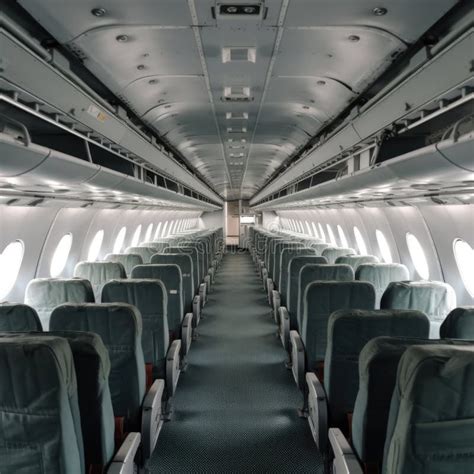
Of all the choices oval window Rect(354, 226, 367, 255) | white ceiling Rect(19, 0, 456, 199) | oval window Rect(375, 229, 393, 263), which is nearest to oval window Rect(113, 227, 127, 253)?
oval window Rect(354, 226, 367, 255)

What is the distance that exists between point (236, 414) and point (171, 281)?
202 centimetres

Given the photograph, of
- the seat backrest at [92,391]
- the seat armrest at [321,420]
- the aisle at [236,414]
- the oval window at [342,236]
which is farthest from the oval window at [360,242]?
the seat backrest at [92,391]

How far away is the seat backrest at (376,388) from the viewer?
7.54 ft

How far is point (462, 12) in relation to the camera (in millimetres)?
2662

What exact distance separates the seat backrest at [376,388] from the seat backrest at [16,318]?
7.88ft

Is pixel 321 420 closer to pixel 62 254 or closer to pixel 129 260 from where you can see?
pixel 129 260

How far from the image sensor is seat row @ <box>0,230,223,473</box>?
1.86 m

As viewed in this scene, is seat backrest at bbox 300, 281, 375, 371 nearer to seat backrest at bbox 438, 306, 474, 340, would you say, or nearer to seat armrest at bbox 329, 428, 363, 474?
seat backrest at bbox 438, 306, 474, 340

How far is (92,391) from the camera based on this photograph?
7.82 ft

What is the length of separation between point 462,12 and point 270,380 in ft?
16.4

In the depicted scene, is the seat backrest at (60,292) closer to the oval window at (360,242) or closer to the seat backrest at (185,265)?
the seat backrest at (185,265)

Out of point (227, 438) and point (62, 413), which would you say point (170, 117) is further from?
point (62, 413)

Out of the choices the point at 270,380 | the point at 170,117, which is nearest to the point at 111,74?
the point at 170,117

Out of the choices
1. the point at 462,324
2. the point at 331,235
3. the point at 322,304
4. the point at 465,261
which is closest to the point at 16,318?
the point at 322,304
